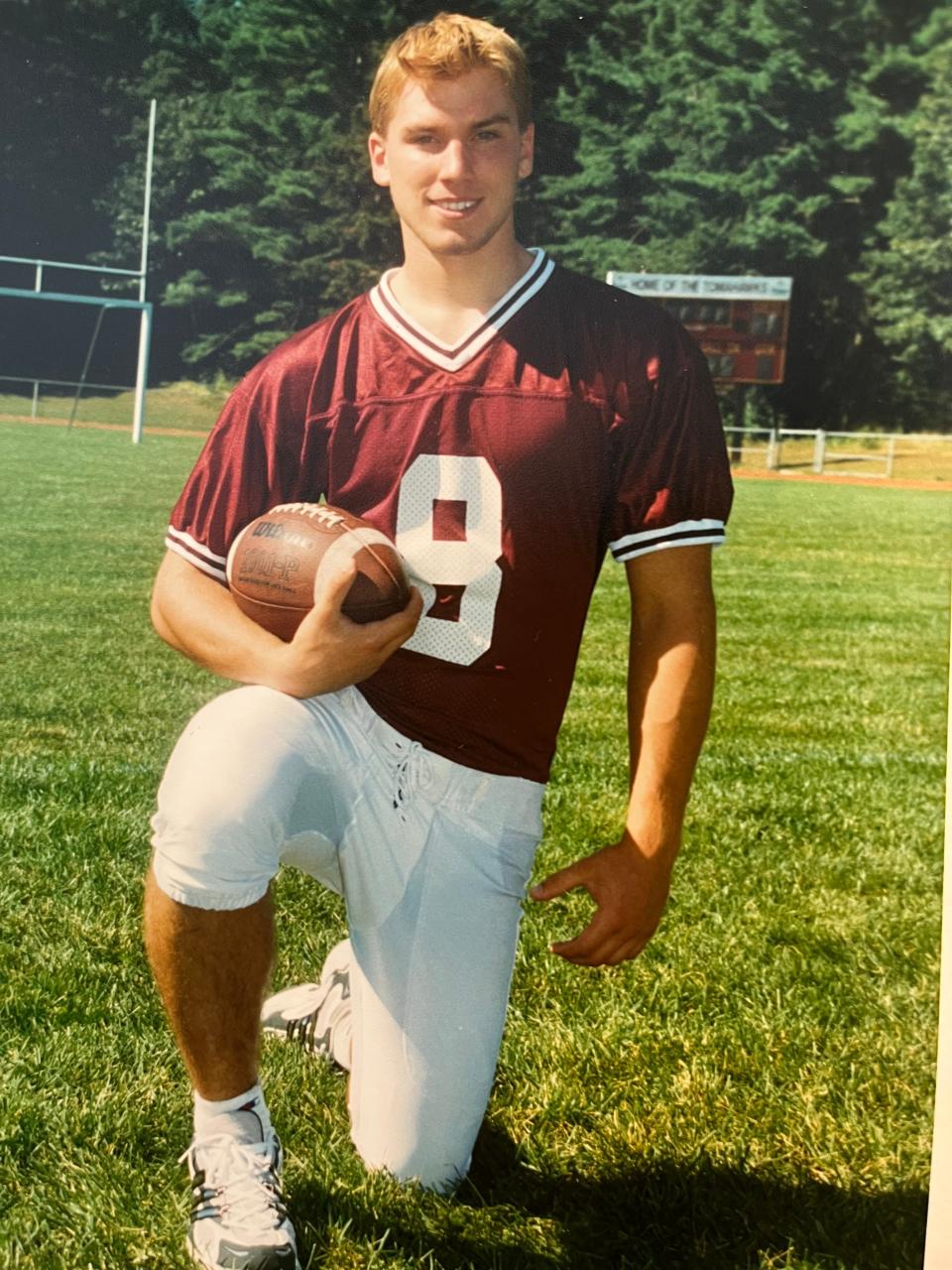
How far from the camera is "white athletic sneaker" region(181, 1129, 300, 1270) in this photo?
1295 millimetres

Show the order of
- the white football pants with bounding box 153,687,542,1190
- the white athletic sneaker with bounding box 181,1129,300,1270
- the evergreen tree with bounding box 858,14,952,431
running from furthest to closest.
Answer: the evergreen tree with bounding box 858,14,952,431 → the white football pants with bounding box 153,687,542,1190 → the white athletic sneaker with bounding box 181,1129,300,1270

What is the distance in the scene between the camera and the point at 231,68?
5.37ft

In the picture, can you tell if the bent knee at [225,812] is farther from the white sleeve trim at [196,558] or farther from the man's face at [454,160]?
the man's face at [454,160]

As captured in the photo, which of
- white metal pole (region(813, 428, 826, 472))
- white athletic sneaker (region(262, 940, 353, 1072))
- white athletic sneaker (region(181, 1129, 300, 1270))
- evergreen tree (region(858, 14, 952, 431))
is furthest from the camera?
white metal pole (region(813, 428, 826, 472))

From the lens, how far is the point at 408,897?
1.47 metres

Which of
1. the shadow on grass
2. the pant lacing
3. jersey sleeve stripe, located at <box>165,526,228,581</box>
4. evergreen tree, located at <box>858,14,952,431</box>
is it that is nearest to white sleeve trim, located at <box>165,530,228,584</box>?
jersey sleeve stripe, located at <box>165,526,228,581</box>

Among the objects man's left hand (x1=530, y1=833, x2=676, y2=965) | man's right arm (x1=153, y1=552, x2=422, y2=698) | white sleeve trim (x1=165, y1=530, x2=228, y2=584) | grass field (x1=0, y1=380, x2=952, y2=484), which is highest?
grass field (x1=0, y1=380, x2=952, y2=484)

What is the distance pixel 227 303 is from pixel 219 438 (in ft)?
0.70

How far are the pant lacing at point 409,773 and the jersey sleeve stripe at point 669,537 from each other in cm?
30

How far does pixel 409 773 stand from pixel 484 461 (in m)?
0.33

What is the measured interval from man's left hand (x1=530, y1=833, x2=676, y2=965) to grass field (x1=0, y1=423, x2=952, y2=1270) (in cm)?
19

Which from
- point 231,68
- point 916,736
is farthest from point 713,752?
point 231,68

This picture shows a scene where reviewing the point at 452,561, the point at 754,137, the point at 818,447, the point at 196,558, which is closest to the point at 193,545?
the point at 196,558

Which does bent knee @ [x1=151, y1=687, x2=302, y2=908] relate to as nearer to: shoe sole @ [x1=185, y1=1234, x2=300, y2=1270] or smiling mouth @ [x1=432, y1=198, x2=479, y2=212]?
shoe sole @ [x1=185, y1=1234, x2=300, y2=1270]
